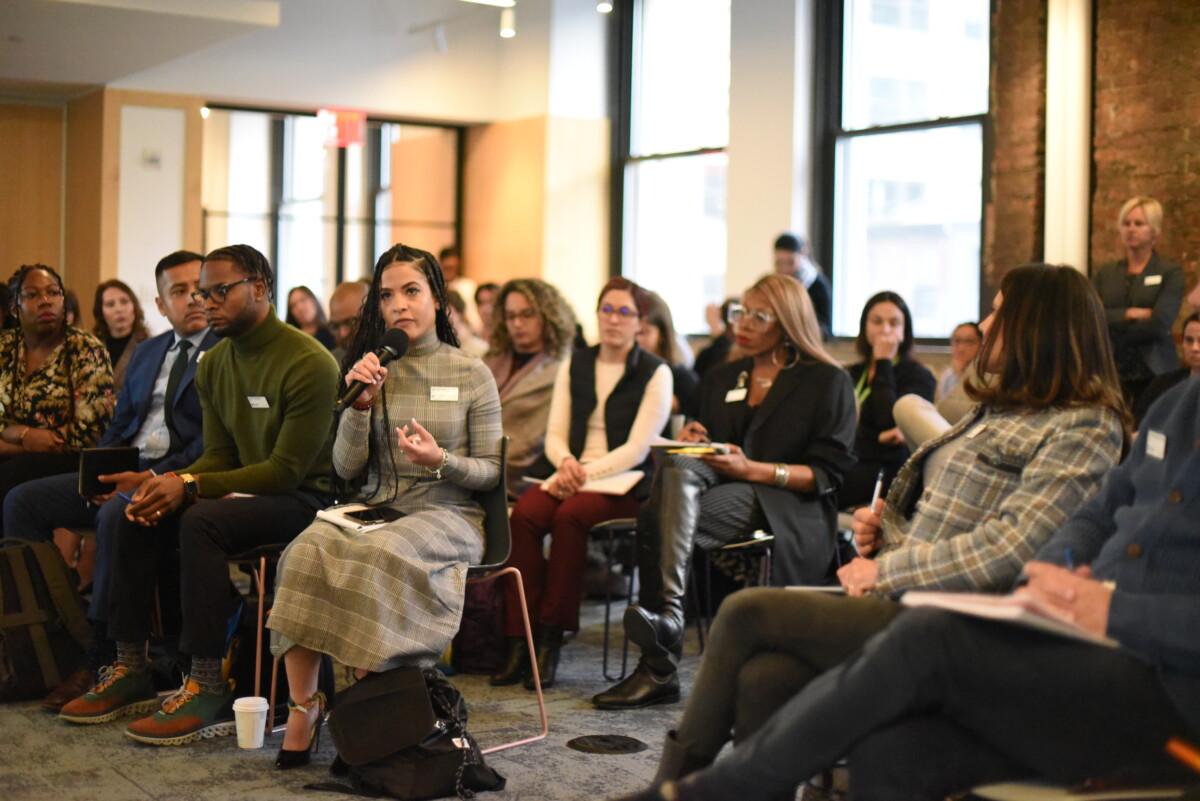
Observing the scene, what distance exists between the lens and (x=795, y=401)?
403 cm

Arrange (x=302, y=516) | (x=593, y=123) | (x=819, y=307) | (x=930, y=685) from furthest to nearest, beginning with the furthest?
(x=593, y=123) → (x=819, y=307) → (x=302, y=516) → (x=930, y=685)

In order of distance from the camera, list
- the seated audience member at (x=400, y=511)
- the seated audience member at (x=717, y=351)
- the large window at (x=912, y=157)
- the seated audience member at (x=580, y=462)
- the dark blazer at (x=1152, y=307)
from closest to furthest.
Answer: the seated audience member at (x=400, y=511)
the seated audience member at (x=580, y=462)
the dark blazer at (x=1152, y=307)
the seated audience member at (x=717, y=351)
the large window at (x=912, y=157)

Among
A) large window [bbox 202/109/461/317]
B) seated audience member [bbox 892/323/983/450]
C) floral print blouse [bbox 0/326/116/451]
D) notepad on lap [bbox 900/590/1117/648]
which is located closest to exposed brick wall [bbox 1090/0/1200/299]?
seated audience member [bbox 892/323/983/450]

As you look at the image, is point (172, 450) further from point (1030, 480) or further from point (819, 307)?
point (819, 307)

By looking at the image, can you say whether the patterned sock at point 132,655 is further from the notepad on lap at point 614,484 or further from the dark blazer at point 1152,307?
the dark blazer at point 1152,307

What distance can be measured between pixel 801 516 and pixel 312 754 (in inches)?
62.2

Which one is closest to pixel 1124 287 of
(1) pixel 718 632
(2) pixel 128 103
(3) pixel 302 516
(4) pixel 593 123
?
(3) pixel 302 516

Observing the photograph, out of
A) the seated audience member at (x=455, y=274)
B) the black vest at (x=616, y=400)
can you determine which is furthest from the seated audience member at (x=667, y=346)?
the seated audience member at (x=455, y=274)

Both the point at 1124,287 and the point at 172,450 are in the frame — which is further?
the point at 1124,287

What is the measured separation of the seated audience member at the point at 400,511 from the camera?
9.78ft

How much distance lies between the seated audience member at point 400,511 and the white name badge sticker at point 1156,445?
1623mm

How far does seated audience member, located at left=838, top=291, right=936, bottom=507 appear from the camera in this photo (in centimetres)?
484

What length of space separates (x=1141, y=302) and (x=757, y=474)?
2.84 meters

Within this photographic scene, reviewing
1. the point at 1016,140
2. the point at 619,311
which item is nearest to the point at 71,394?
the point at 619,311
